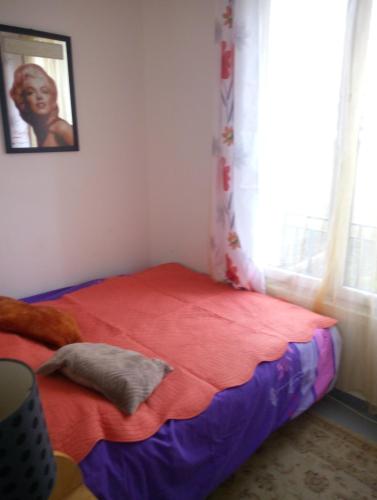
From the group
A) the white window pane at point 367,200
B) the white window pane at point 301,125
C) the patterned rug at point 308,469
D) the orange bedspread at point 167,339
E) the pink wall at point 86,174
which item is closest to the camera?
the orange bedspread at point 167,339

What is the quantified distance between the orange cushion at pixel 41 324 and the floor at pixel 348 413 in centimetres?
134

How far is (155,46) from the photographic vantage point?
8.46 ft

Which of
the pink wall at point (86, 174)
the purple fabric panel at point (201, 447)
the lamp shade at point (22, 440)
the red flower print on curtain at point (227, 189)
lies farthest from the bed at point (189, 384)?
the lamp shade at point (22, 440)

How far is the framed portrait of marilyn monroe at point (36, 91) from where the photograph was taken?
6.76 ft

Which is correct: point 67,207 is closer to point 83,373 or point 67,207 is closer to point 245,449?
point 83,373

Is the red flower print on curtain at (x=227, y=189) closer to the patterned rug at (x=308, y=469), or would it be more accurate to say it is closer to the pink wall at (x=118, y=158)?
A: the pink wall at (x=118, y=158)

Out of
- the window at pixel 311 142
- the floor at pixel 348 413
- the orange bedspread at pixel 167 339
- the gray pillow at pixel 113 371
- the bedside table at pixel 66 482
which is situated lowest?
the floor at pixel 348 413

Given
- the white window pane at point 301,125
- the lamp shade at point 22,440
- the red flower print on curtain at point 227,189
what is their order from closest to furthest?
the lamp shade at point 22,440 < the white window pane at point 301,125 < the red flower print on curtain at point 227,189

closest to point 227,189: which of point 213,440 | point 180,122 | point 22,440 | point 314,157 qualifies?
point 314,157

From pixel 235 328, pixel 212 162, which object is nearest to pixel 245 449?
pixel 235 328

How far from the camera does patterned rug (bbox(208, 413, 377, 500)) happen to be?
1564 mm

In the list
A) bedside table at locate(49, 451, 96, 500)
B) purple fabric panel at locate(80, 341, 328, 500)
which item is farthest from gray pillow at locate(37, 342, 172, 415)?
bedside table at locate(49, 451, 96, 500)

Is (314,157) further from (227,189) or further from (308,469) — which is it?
(308,469)

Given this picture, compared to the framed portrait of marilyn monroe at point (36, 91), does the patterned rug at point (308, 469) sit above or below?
below
